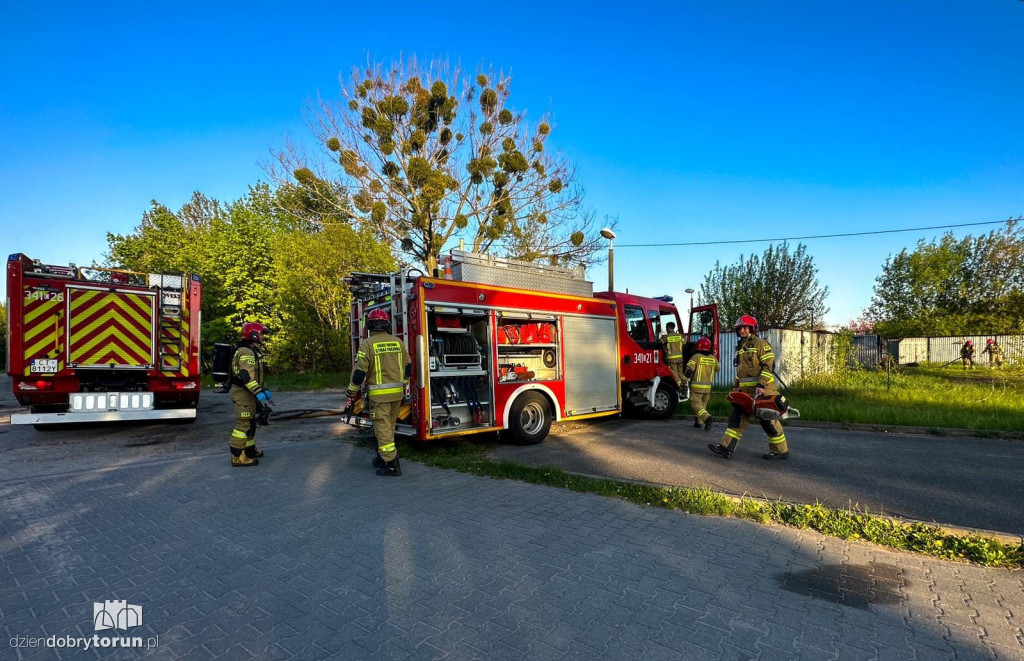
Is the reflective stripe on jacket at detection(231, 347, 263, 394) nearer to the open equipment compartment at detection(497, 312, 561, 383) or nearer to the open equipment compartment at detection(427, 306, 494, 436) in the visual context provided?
the open equipment compartment at detection(427, 306, 494, 436)

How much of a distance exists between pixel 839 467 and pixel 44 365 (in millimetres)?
11402

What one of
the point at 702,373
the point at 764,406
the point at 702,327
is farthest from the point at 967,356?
the point at 764,406

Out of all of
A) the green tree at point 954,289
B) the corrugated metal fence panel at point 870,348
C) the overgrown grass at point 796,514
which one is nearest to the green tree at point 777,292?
the corrugated metal fence panel at point 870,348

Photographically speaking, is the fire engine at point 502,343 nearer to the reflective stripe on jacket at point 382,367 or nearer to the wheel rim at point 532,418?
the wheel rim at point 532,418

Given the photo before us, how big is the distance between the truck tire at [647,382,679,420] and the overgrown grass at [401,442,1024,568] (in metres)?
5.24

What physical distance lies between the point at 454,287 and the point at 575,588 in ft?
15.3

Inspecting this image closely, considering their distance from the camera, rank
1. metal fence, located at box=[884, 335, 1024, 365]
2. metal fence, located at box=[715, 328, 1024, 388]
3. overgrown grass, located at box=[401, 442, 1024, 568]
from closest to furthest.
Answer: overgrown grass, located at box=[401, 442, 1024, 568] < metal fence, located at box=[715, 328, 1024, 388] < metal fence, located at box=[884, 335, 1024, 365]

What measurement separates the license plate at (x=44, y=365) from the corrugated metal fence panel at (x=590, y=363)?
8032 millimetres

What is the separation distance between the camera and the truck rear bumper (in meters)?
7.83

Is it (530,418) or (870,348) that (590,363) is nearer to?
(530,418)

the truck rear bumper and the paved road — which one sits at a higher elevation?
the truck rear bumper

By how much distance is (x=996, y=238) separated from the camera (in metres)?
29.7

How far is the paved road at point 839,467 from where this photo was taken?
4.71 meters

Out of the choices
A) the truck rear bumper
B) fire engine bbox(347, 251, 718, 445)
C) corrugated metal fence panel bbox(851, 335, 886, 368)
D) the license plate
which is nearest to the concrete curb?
fire engine bbox(347, 251, 718, 445)
